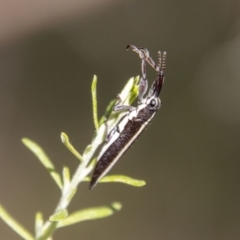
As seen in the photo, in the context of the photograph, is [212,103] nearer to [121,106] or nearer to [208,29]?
[208,29]

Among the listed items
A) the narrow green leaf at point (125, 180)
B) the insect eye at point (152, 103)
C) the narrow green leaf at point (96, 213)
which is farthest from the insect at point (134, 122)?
the narrow green leaf at point (125, 180)

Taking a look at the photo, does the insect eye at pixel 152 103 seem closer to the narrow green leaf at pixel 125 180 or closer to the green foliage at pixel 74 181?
the green foliage at pixel 74 181

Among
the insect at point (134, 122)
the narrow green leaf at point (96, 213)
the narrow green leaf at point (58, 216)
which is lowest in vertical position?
the narrow green leaf at point (96, 213)

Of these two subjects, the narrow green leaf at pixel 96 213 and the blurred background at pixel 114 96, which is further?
the blurred background at pixel 114 96

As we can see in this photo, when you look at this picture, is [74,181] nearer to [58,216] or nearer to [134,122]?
[58,216]

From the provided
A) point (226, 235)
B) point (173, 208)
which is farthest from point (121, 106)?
point (226, 235)
